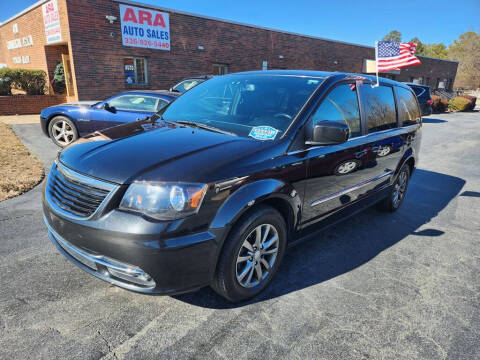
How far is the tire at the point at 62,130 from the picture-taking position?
7172 mm

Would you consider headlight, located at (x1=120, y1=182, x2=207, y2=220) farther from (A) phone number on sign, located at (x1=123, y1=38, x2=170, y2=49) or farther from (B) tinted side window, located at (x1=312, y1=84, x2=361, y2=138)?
(A) phone number on sign, located at (x1=123, y1=38, x2=170, y2=49)

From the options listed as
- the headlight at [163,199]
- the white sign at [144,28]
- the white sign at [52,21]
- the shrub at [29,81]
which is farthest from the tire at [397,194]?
the shrub at [29,81]

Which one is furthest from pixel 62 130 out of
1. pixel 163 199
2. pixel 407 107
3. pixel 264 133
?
pixel 407 107

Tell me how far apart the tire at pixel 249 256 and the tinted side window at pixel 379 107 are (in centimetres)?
181

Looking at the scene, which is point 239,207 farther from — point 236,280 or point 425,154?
point 425,154

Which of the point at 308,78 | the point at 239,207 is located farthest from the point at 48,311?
the point at 308,78

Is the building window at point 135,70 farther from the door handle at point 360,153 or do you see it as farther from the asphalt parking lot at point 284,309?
the door handle at point 360,153

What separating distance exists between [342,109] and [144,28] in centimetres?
1335

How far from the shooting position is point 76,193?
2268mm

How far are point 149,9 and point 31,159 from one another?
10206mm

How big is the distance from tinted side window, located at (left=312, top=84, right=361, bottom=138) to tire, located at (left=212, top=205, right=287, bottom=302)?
1012 millimetres

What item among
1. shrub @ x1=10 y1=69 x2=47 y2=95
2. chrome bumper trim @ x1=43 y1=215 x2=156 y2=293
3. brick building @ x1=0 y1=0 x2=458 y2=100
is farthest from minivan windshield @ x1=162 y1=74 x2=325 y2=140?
shrub @ x1=10 y1=69 x2=47 y2=95

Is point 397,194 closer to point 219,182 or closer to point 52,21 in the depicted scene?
point 219,182

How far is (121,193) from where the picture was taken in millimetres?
2084
